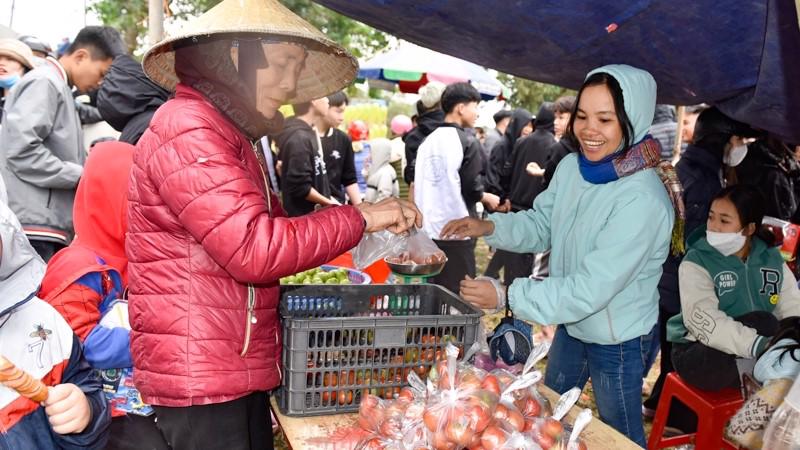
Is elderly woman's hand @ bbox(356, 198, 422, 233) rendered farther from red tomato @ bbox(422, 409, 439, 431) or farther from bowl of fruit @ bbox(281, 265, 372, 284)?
bowl of fruit @ bbox(281, 265, 372, 284)

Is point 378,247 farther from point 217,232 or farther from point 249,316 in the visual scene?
point 217,232

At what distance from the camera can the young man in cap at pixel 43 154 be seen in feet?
11.5

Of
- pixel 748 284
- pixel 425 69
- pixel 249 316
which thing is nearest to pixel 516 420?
pixel 249 316

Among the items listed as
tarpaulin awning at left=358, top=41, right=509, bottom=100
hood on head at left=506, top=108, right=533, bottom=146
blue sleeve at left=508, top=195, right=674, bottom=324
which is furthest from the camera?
tarpaulin awning at left=358, top=41, right=509, bottom=100

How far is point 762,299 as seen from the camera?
3.14m

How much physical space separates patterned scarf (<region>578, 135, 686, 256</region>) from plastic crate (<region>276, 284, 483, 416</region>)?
2.44ft

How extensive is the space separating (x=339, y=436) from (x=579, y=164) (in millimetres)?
1385

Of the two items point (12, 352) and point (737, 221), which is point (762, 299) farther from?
point (12, 352)

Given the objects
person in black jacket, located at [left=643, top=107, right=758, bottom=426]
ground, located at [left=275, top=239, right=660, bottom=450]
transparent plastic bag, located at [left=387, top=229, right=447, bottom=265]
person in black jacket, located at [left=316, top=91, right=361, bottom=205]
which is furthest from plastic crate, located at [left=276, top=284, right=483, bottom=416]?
person in black jacket, located at [left=316, top=91, right=361, bottom=205]

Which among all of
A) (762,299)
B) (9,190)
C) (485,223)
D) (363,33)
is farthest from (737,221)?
(363,33)

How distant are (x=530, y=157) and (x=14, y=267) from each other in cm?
560

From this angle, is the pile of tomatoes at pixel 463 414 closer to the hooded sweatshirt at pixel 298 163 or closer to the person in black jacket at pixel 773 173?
the person in black jacket at pixel 773 173

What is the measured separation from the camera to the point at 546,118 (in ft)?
21.2

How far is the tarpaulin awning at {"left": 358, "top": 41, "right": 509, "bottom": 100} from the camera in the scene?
998cm
